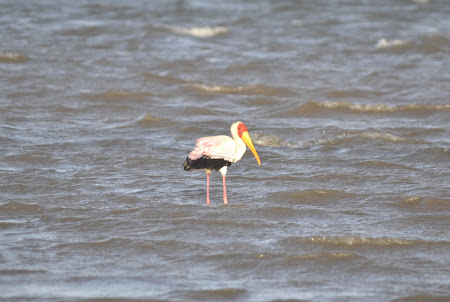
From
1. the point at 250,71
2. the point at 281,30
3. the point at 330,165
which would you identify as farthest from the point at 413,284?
the point at 281,30

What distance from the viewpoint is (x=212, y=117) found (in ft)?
40.4

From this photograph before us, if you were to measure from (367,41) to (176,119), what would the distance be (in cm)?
809

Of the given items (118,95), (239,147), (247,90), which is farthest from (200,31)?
(239,147)

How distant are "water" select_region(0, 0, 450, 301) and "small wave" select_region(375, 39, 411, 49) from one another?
71 mm

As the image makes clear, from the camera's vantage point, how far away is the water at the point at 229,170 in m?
6.18

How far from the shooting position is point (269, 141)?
10828 mm

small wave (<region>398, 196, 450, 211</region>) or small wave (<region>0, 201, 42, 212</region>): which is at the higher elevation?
small wave (<region>0, 201, 42, 212</region>)

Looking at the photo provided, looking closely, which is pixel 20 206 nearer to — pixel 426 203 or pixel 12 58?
pixel 426 203

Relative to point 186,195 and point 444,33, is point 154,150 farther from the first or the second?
point 444,33

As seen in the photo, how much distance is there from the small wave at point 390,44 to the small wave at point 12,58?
25.1ft

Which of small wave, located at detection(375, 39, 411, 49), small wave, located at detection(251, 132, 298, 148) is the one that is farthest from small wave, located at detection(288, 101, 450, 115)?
small wave, located at detection(375, 39, 411, 49)

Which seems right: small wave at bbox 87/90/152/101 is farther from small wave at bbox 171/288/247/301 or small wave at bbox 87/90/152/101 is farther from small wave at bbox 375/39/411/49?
small wave at bbox 171/288/247/301

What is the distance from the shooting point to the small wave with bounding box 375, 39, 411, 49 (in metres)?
18.2

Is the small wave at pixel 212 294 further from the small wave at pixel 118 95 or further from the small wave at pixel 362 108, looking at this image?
the small wave at pixel 118 95
